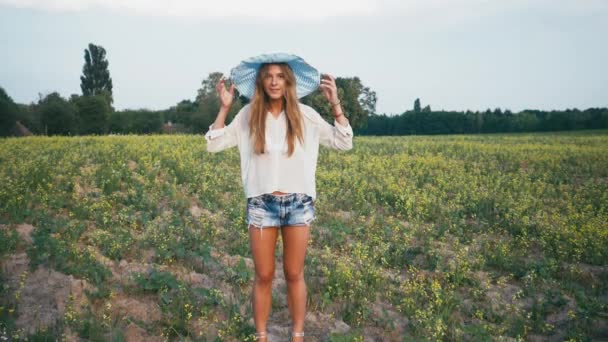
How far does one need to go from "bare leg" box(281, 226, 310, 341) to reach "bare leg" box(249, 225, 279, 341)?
0.11 metres

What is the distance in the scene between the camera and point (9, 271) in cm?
539

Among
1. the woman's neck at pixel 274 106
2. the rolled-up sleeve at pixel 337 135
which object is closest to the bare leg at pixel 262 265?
the rolled-up sleeve at pixel 337 135

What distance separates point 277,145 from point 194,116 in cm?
5252

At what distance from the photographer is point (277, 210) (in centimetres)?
361

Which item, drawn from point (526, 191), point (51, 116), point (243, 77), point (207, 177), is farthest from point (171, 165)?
point (51, 116)

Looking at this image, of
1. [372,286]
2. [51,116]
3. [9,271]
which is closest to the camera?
[9,271]

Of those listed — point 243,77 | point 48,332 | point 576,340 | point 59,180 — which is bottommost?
point 576,340

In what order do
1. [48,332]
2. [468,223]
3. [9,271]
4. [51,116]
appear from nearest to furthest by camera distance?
[48,332] < [9,271] < [468,223] < [51,116]

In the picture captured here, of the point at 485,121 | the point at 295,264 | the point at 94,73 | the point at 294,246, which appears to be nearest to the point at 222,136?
the point at 294,246

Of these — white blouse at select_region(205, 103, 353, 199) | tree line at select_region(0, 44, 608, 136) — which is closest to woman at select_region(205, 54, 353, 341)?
white blouse at select_region(205, 103, 353, 199)

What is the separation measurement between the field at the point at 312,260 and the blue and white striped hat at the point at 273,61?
2.37 metres

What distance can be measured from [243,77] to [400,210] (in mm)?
6741

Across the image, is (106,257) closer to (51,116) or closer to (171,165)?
(171,165)

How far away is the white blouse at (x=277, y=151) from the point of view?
357 centimetres
